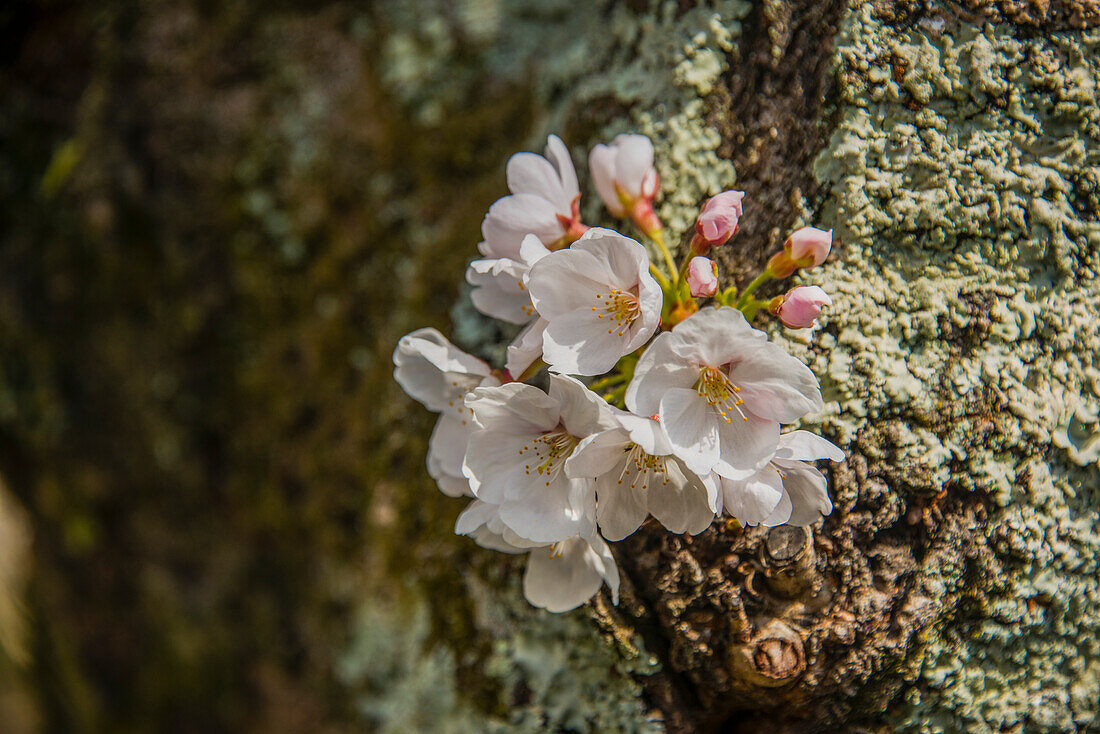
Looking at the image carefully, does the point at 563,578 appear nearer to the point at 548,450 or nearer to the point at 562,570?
the point at 562,570

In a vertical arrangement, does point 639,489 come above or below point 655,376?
below

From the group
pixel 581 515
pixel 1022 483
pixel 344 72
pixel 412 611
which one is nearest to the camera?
pixel 581 515

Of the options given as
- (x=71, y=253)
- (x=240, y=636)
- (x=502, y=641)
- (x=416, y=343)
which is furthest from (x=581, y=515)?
(x=71, y=253)

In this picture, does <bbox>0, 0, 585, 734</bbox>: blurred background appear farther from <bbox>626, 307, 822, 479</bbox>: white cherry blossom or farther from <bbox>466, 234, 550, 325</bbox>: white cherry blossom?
<bbox>626, 307, 822, 479</bbox>: white cherry blossom

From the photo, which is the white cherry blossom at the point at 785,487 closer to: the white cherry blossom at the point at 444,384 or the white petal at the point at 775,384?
the white petal at the point at 775,384

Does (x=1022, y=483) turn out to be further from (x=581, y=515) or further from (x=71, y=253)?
(x=71, y=253)

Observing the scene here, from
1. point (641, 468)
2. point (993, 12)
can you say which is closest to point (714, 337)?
point (641, 468)

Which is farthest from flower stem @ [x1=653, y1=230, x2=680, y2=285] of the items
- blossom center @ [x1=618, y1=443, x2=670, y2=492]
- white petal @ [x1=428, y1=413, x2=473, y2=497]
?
white petal @ [x1=428, y1=413, x2=473, y2=497]
